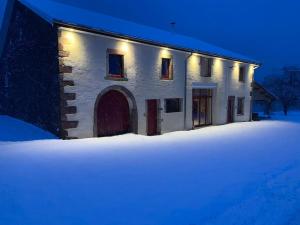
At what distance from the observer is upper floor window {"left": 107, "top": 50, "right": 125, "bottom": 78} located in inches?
469

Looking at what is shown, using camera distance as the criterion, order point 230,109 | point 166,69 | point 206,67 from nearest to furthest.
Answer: point 166,69 < point 206,67 < point 230,109

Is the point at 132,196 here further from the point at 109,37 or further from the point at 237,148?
the point at 109,37

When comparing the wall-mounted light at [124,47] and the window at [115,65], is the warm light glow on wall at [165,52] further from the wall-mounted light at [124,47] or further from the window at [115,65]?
the window at [115,65]

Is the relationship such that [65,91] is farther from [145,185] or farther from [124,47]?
[145,185]

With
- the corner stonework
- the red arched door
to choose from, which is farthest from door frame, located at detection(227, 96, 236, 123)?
the corner stonework

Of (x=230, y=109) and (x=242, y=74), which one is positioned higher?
(x=242, y=74)

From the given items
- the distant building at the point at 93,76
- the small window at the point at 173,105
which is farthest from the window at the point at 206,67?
the small window at the point at 173,105

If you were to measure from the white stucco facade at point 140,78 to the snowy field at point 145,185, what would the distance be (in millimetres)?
2617

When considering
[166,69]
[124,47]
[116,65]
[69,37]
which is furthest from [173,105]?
[69,37]

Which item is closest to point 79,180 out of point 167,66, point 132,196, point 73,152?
point 132,196

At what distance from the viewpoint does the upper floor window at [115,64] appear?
39.0ft

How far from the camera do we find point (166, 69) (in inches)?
588

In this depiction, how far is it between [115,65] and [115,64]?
5 cm

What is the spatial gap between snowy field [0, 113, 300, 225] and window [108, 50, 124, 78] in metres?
4.49
